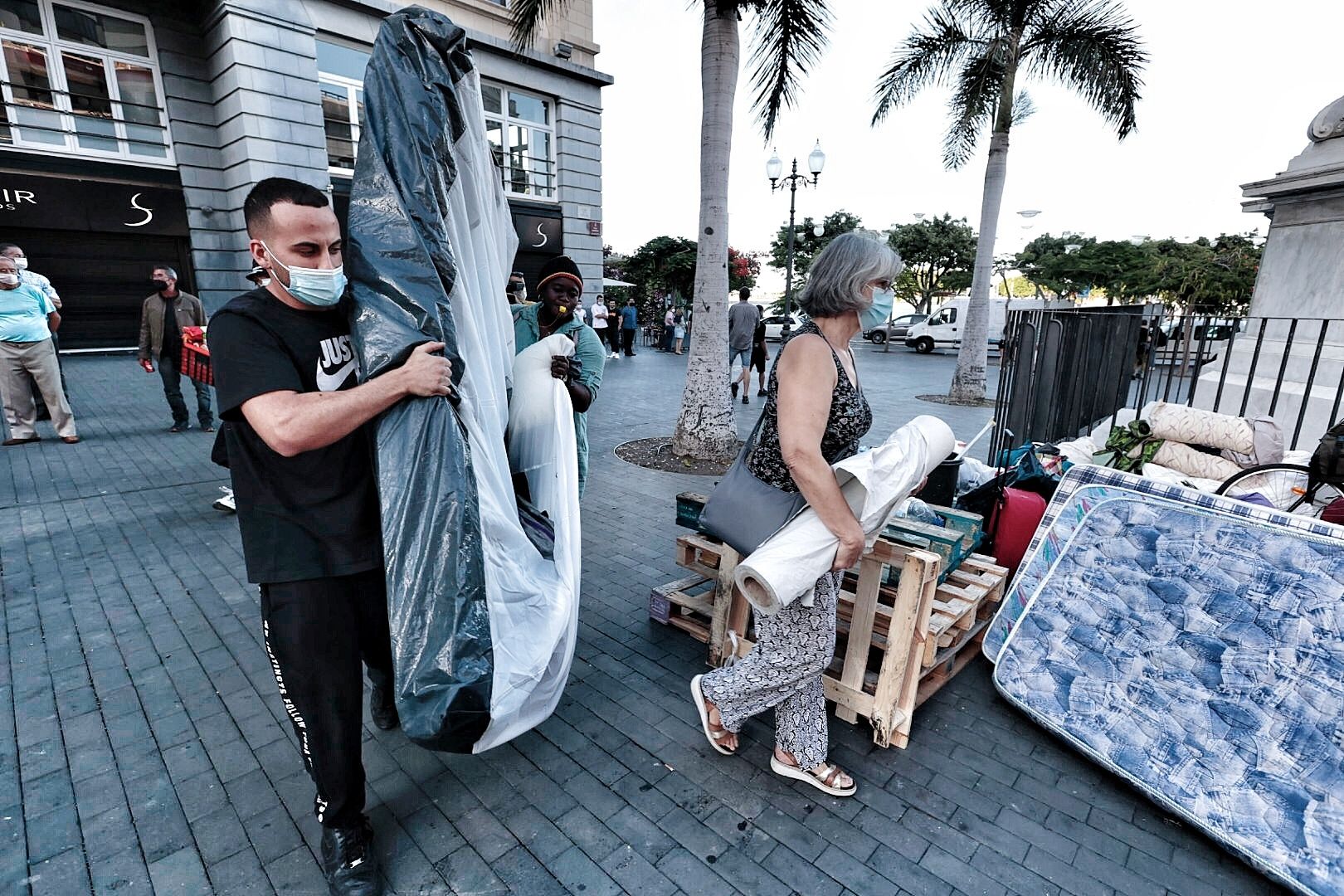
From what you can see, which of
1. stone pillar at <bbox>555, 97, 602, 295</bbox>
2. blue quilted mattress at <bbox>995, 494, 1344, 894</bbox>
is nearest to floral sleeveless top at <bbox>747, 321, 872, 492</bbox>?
blue quilted mattress at <bbox>995, 494, 1344, 894</bbox>

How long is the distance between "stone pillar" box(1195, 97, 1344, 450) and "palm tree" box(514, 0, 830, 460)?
14.1 feet

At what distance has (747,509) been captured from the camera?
7.03ft

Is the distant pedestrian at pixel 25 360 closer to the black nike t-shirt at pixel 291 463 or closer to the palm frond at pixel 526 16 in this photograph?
the palm frond at pixel 526 16

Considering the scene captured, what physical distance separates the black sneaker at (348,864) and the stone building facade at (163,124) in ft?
42.8

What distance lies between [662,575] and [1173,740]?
106 inches

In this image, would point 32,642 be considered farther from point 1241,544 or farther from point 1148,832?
point 1241,544

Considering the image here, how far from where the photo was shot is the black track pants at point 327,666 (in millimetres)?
1776

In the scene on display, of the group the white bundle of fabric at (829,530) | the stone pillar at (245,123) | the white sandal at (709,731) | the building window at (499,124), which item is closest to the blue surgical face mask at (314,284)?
the white bundle of fabric at (829,530)

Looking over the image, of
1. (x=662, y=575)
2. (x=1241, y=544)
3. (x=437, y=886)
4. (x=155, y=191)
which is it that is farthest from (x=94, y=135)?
(x=1241, y=544)

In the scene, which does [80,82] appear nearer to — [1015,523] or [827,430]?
[827,430]

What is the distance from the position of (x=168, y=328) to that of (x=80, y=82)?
9.86 m

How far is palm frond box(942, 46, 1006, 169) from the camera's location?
986 cm

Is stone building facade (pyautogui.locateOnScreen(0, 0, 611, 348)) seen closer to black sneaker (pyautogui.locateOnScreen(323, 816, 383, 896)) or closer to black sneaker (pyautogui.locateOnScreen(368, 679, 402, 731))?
black sneaker (pyautogui.locateOnScreen(368, 679, 402, 731))

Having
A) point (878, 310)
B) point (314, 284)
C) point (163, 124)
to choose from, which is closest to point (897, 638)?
point (878, 310)
